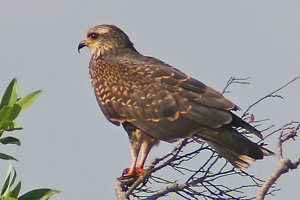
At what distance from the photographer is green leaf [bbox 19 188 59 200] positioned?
4250 mm

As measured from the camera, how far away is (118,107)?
22.7 ft

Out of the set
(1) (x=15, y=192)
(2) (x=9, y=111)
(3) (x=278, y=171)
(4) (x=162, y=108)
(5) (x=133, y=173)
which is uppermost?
(4) (x=162, y=108)

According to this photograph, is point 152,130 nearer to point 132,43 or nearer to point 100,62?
point 100,62

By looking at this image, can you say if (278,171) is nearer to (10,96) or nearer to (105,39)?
(10,96)

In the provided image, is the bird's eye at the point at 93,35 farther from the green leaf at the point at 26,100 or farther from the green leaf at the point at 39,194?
the green leaf at the point at 39,194

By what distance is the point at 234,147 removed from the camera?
19.6 ft

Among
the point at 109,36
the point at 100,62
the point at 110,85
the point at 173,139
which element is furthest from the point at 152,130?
the point at 109,36

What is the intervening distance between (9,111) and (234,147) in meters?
2.33

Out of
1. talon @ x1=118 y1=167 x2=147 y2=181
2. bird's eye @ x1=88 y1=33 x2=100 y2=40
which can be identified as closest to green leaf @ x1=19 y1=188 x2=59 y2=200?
talon @ x1=118 y1=167 x2=147 y2=181

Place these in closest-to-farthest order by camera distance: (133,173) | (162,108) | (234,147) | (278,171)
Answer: (278,171) < (234,147) < (133,173) < (162,108)

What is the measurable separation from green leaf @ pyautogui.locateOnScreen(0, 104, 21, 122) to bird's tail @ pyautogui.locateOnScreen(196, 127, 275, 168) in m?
2.16

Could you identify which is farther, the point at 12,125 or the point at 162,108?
the point at 162,108

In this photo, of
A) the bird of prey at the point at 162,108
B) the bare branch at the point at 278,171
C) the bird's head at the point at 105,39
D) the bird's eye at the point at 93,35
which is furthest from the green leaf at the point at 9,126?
the bird's eye at the point at 93,35

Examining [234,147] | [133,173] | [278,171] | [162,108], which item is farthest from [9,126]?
[162,108]
